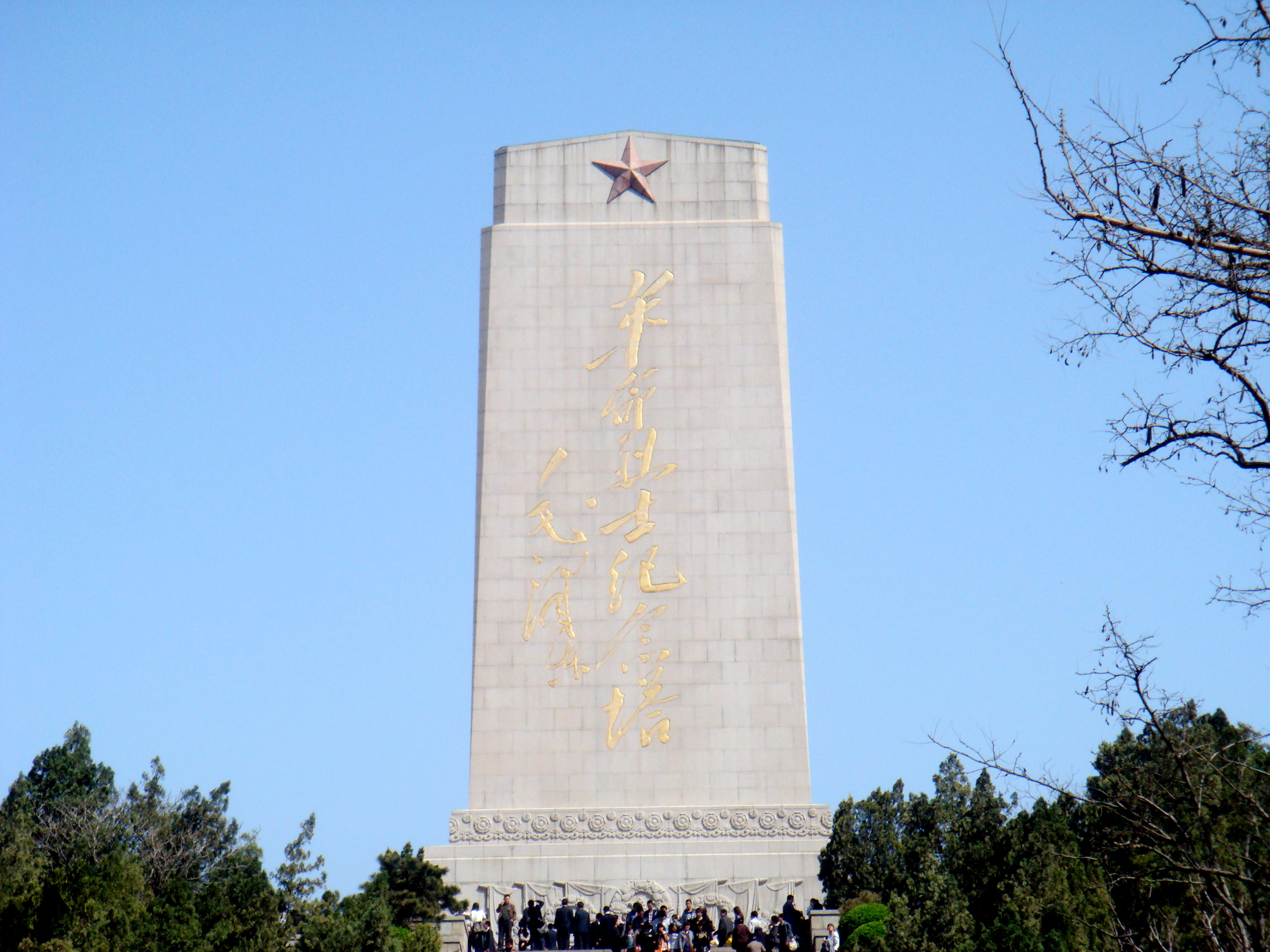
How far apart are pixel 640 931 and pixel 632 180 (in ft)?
47.5

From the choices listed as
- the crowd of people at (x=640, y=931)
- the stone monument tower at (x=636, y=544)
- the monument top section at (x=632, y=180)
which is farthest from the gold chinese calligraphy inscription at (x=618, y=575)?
the crowd of people at (x=640, y=931)

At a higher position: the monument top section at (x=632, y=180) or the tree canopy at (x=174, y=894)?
the monument top section at (x=632, y=180)

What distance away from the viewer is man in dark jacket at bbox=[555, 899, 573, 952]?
21.1 m

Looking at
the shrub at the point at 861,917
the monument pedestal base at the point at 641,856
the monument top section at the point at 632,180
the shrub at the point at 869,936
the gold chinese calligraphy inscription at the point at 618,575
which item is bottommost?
the shrub at the point at 869,936

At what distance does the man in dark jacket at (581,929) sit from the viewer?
67.9ft

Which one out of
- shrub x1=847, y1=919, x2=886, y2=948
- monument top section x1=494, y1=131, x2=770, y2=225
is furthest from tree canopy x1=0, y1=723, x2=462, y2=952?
monument top section x1=494, y1=131, x2=770, y2=225

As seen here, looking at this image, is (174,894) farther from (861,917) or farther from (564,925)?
(861,917)

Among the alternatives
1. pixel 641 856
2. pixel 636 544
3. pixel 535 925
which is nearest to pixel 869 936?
pixel 535 925

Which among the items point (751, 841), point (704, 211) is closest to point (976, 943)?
point (751, 841)

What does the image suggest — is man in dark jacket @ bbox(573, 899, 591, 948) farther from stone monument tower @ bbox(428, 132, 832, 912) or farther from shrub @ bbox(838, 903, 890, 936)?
shrub @ bbox(838, 903, 890, 936)

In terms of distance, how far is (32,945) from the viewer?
16656 mm

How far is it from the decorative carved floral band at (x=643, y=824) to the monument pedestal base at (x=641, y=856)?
2 cm

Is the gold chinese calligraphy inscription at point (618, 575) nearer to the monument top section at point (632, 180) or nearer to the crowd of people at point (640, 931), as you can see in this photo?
the monument top section at point (632, 180)

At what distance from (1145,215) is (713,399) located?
20513 mm
